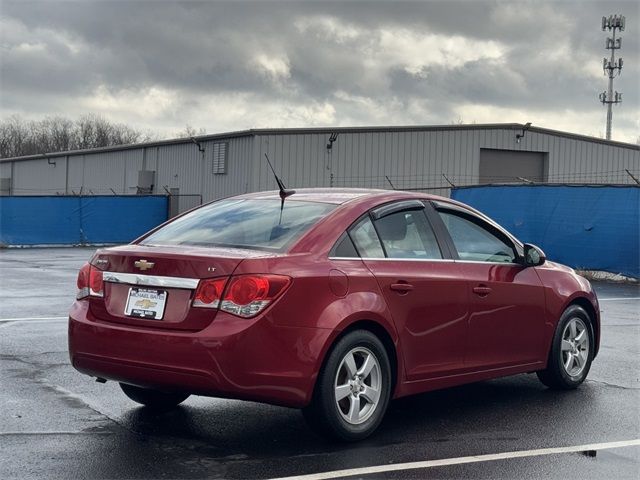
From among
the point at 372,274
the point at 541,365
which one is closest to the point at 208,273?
the point at 372,274

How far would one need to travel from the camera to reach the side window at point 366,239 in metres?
6.09

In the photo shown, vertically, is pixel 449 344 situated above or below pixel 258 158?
below

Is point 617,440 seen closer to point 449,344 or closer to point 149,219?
point 449,344

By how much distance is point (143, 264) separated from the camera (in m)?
5.68

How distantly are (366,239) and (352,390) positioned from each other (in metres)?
1.01

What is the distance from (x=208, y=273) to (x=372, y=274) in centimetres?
110

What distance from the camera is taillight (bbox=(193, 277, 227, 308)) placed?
5410 millimetres

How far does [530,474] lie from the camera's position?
5.24 metres

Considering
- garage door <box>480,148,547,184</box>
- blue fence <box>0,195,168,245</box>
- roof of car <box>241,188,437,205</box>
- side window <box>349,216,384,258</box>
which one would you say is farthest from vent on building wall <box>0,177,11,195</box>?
side window <box>349,216,384,258</box>

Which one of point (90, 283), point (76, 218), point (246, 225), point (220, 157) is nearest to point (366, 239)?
point (246, 225)

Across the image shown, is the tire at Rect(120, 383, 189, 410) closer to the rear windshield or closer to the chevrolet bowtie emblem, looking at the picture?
the rear windshield

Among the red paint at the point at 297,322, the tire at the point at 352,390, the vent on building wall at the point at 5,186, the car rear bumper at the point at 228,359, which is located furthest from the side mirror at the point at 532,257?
the vent on building wall at the point at 5,186

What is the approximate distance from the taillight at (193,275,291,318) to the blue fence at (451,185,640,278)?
624 inches

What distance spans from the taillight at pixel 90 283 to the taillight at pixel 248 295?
977 mm
